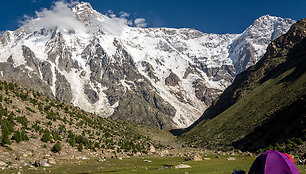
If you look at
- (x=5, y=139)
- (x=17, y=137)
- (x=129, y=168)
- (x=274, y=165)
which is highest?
(x=17, y=137)

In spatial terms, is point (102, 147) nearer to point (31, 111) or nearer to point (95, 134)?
point (95, 134)

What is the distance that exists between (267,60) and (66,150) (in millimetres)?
161189

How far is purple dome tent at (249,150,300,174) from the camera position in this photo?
1679 centimetres

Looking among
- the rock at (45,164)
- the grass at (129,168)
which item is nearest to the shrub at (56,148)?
the grass at (129,168)

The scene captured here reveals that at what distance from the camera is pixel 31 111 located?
46812 millimetres

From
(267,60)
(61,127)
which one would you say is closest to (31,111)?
(61,127)

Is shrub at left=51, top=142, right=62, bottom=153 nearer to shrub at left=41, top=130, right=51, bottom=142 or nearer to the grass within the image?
shrub at left=41, top=130, right=51, bottom=142

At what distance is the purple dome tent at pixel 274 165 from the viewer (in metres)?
16.8

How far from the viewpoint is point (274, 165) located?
17188mm

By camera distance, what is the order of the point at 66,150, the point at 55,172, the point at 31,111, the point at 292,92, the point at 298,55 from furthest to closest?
1. the point at 298,55
2. the point at 292,92
3. the point at 31,111
4. the point at 66,150
5. the point at 55,172

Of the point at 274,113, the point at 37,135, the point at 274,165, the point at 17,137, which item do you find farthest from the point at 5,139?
the point at 274,113

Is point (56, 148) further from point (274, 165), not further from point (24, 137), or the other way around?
point (274, 165)

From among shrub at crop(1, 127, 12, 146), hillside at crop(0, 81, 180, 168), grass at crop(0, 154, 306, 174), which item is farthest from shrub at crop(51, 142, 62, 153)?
shrub at crop(1, 127, 12, 146)

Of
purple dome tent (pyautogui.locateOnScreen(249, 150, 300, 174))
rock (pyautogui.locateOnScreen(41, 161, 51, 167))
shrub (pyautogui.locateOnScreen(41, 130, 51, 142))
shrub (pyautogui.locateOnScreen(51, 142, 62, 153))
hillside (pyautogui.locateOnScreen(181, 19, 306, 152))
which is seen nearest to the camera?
purple dome tent (pyautogui.locateOnScreen(249, 150, 300, 174))
